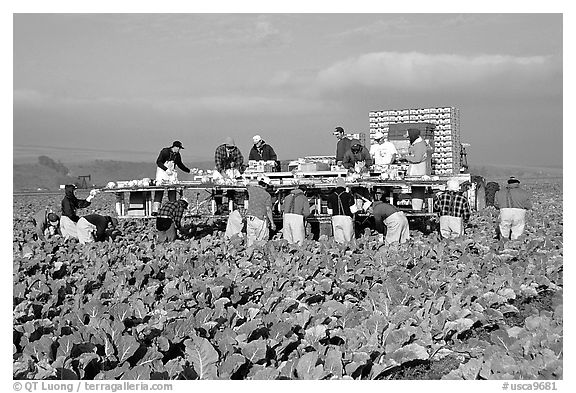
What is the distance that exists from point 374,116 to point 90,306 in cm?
1226

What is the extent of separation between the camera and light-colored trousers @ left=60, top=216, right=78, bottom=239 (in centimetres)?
1178

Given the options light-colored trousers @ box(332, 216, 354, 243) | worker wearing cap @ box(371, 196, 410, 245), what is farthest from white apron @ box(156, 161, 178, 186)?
worker wearing cap @ box(371, 196, 410, 245)

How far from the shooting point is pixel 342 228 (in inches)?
450

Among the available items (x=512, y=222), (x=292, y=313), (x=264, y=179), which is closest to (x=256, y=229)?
(x=264, y=179)

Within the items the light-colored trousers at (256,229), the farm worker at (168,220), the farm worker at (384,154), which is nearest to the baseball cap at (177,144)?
the farm worker at (168,220)

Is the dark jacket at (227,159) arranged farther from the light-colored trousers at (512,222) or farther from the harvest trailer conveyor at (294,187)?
the light-colored trousers at (512,222)

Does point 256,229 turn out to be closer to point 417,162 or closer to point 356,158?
point 356,158

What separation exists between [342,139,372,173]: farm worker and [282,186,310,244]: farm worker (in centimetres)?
152

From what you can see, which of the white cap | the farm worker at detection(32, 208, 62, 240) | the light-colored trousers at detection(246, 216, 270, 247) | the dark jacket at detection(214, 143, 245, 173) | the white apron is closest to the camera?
the light-colored trousers at detection(246, 216, 270, 247)

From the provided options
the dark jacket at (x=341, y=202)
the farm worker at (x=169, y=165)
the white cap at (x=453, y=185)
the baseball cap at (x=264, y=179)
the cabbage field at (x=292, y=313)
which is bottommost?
the cabbage field at (x=292, y=313)

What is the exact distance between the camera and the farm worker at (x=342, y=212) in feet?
37.5

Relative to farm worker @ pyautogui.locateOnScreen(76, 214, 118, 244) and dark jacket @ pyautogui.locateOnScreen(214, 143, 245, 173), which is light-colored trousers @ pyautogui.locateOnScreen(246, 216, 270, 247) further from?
farm worker @ pyautogui.locateOnScreen(76, 214, 118, 244)

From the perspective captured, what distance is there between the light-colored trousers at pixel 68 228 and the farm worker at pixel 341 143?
4855mm

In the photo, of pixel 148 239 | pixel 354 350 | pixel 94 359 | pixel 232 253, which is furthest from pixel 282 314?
pixel 148 239
